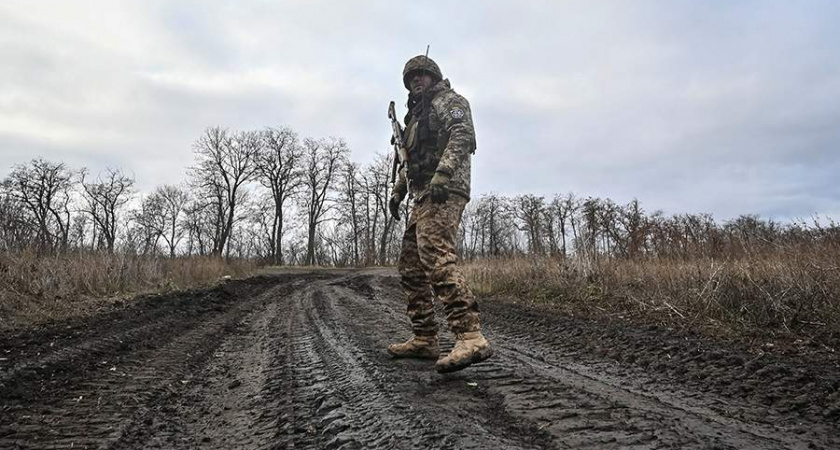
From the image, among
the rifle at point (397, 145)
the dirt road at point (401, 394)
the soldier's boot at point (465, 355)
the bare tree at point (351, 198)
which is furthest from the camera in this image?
the bare tree at point (351, 198)

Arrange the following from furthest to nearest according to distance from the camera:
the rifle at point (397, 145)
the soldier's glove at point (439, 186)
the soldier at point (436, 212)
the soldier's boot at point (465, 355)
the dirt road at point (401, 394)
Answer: the rifle at point (397, 145)
the soldier's glove at point (439, 186)
the soldier at point (436, 212)
the soldier's boot at point (465, 355)
the dirt road at point (401, 394)

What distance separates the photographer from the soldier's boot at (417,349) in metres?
3.35

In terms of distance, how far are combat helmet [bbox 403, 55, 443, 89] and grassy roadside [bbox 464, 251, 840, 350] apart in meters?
3.12

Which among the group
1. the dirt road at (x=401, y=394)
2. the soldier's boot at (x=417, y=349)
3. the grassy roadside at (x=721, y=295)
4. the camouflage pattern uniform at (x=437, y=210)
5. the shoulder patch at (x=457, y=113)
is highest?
the shoulder patch at (x=457, y=113)

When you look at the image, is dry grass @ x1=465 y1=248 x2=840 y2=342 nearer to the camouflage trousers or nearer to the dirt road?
the dirt road

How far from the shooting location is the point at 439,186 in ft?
10.2

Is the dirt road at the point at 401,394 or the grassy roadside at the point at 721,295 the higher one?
the grassy roadside at the point at 721,295

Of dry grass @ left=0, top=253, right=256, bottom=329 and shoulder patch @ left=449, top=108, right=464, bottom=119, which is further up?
shoulder patch @ left=449, top=108, right=464, bottom=119

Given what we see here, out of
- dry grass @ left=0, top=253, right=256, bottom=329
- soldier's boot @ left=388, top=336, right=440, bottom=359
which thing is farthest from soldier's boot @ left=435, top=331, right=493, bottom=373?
dry grass @ left=0, top=253, right=256, bottom=329

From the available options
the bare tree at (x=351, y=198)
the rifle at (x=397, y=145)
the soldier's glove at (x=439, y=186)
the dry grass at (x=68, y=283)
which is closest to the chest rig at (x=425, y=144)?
the rifle at (x=397, y=145)

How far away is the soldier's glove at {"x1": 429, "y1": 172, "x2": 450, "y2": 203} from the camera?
3119 mm

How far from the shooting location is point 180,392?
8.72 feet

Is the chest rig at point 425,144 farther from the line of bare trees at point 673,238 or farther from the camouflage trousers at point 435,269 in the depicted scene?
the line of bare trees at point 673,238

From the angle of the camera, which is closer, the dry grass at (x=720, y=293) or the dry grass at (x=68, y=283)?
the dry grass at (x=720, y=293)
